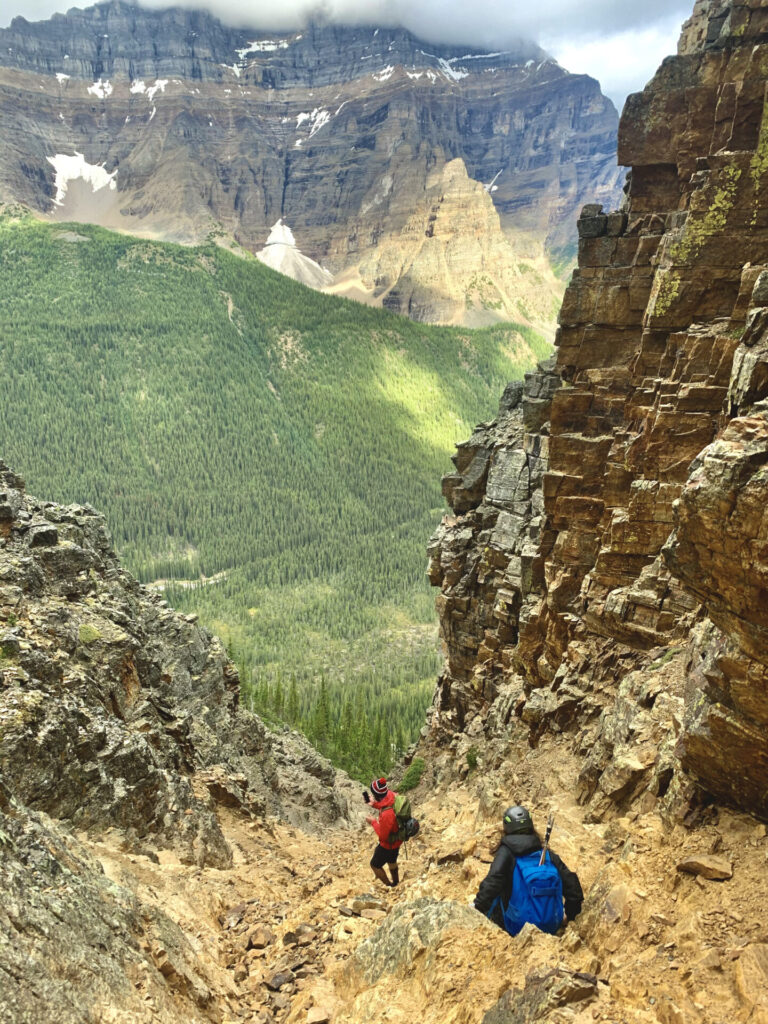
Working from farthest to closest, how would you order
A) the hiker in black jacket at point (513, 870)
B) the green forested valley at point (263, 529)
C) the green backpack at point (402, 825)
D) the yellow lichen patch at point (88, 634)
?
1. the green forested valley at point (263, 529)
2. the yellow lichen patch at point (88, 634)
3. the green backpack at point (402, 825)
4. the hiker in black jacket at point (513, 870)

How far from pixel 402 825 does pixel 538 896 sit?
7160 mm

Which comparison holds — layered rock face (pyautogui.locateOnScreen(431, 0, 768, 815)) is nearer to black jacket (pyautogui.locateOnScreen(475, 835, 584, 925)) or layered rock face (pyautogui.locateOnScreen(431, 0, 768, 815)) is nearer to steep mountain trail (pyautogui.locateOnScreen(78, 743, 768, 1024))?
steep mountain trail (pyautogui.locateOnScreen(78, 743, 768, 1024))

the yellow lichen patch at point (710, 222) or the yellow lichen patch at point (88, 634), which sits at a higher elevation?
the yellow lichen patch at point (710, 222)

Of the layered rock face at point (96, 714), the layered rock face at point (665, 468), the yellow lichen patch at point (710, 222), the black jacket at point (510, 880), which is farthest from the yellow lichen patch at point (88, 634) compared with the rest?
the yellow lichen patch at point (710, 222)

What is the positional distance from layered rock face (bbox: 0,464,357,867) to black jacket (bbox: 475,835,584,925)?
28.9 ft

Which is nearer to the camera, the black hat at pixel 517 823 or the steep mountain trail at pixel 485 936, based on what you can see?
the steep mountain trail at pixel 485 936

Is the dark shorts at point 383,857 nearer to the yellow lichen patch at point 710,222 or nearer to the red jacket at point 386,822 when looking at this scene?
the red jacket at point 386,822

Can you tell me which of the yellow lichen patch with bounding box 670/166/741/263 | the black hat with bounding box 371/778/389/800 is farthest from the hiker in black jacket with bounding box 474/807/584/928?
the yellow lichen patch with bounding box 670/166/741/263

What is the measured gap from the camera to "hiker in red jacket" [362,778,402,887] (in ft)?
57.0

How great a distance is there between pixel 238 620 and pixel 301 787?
86040mm

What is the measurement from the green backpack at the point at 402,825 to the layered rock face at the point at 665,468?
15.0 feet

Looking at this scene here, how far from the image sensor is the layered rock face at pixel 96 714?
17250mm

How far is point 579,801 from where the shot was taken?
17.9 metres

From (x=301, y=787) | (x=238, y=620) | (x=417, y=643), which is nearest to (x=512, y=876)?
(x=301, y=787)
